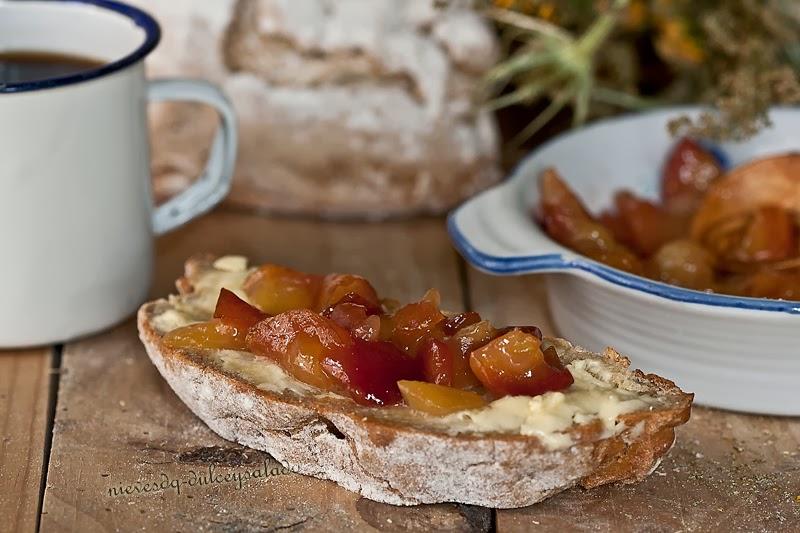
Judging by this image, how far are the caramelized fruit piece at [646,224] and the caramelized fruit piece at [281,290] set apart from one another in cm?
68

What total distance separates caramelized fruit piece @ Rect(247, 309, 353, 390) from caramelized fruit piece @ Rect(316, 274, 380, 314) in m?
0.09

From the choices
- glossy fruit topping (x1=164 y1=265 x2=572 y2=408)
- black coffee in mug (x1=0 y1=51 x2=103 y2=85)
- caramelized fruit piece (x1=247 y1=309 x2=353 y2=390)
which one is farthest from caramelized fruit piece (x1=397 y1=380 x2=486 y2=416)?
black coffee in mug (x1=0 y1=51 x2=103 y2=85)

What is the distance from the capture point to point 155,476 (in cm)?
177

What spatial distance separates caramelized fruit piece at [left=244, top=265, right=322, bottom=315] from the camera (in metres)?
1.90

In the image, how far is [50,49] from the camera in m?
2.21

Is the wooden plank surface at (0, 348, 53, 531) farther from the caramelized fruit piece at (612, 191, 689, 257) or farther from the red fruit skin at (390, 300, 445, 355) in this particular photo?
the caramelized fruit piece at (612, 191, 689, 257)

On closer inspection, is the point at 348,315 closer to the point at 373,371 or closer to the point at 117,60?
the point at 373,371

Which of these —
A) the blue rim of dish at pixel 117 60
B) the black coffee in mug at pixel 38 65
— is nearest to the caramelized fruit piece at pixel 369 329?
the blue rim of dish at pixel 117 60

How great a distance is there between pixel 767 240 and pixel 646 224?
0.75 feet

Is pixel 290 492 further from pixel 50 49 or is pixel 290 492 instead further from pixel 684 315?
pixel 50 49

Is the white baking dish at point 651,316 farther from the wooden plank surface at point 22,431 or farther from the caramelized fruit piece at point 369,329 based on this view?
the wooden plank surface at point 22,431

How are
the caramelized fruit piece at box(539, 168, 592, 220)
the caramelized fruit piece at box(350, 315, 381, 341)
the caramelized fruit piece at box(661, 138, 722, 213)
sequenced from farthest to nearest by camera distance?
the caramelized fruit piece at box(661, 138, 722, 213) < the caramelized fruit piece at box(539, 168, 592, 220) < the caramelized fruit piece at box(350, 315, 381, 341)

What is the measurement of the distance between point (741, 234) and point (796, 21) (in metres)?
0.63

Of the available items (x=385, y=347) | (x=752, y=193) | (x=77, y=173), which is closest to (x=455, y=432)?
(x=385, y=347)
